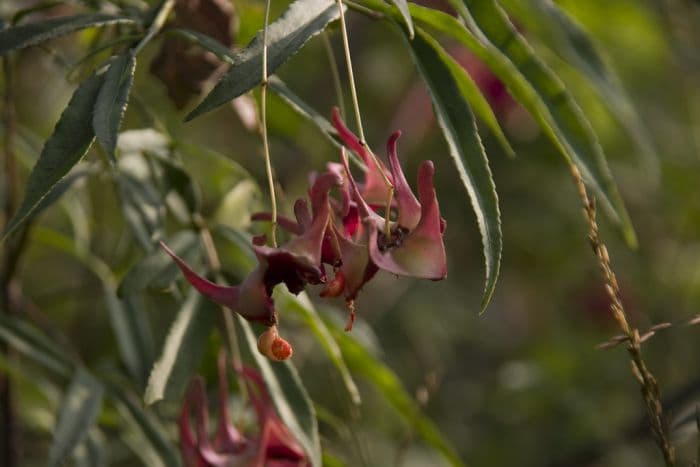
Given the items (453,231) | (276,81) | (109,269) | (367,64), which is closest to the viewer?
(276,81)

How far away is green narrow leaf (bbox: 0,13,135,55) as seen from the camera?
2.58ft

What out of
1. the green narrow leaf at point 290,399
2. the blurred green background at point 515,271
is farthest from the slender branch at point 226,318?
the blurred green background at point 515,271

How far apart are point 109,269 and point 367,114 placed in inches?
53.4

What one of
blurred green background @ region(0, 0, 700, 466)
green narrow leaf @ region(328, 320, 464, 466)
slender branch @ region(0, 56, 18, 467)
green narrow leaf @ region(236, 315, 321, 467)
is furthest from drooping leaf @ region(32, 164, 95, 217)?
blurred green background @ region(0, 0, 700, 466)

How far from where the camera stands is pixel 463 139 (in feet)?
2.64

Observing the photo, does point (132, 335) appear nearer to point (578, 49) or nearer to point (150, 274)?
point (150, 274)

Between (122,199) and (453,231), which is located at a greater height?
(122,199)

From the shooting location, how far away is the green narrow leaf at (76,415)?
98 cm

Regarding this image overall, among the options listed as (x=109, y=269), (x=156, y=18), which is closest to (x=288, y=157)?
(x=109, y=269)

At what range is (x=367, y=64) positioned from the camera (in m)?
2.68

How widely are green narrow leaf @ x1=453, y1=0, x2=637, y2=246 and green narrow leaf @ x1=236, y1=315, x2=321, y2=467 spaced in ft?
0.98

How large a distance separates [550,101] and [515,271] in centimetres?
178

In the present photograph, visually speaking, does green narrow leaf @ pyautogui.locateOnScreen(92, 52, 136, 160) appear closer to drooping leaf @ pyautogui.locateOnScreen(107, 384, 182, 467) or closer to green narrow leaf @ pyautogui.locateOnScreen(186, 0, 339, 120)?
green narrow leaf @ pyautogui.locateOnScreen(186, 0, 339, 120)

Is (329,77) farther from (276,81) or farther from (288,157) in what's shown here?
(276,81)
